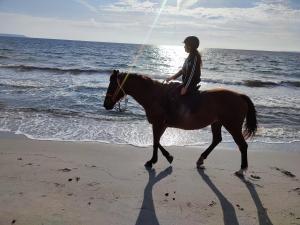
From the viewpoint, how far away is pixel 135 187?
6020mm

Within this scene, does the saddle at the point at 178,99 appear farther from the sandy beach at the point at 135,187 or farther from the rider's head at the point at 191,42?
the sandy beach at the point at 135,187

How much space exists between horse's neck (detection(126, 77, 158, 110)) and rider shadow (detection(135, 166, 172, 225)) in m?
1.31

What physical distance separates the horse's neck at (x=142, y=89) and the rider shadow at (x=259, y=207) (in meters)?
2.26

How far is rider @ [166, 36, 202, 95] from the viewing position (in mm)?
6789

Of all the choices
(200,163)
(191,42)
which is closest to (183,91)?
(191,42)

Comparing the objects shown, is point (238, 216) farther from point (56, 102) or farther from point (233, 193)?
point (56, 102)

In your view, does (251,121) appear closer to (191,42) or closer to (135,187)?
(191,42)

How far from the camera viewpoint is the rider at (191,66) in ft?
22.3

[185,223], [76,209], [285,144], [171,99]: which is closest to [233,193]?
[185,223]

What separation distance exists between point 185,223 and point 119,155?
3.30 metres

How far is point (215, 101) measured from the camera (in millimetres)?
7027

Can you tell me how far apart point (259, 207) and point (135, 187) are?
1.90 metres

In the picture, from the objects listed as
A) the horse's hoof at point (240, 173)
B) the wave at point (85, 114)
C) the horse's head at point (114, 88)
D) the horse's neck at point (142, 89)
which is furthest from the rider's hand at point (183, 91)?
the wave at point (85, 114)

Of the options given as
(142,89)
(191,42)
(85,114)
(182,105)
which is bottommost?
(85,114)
